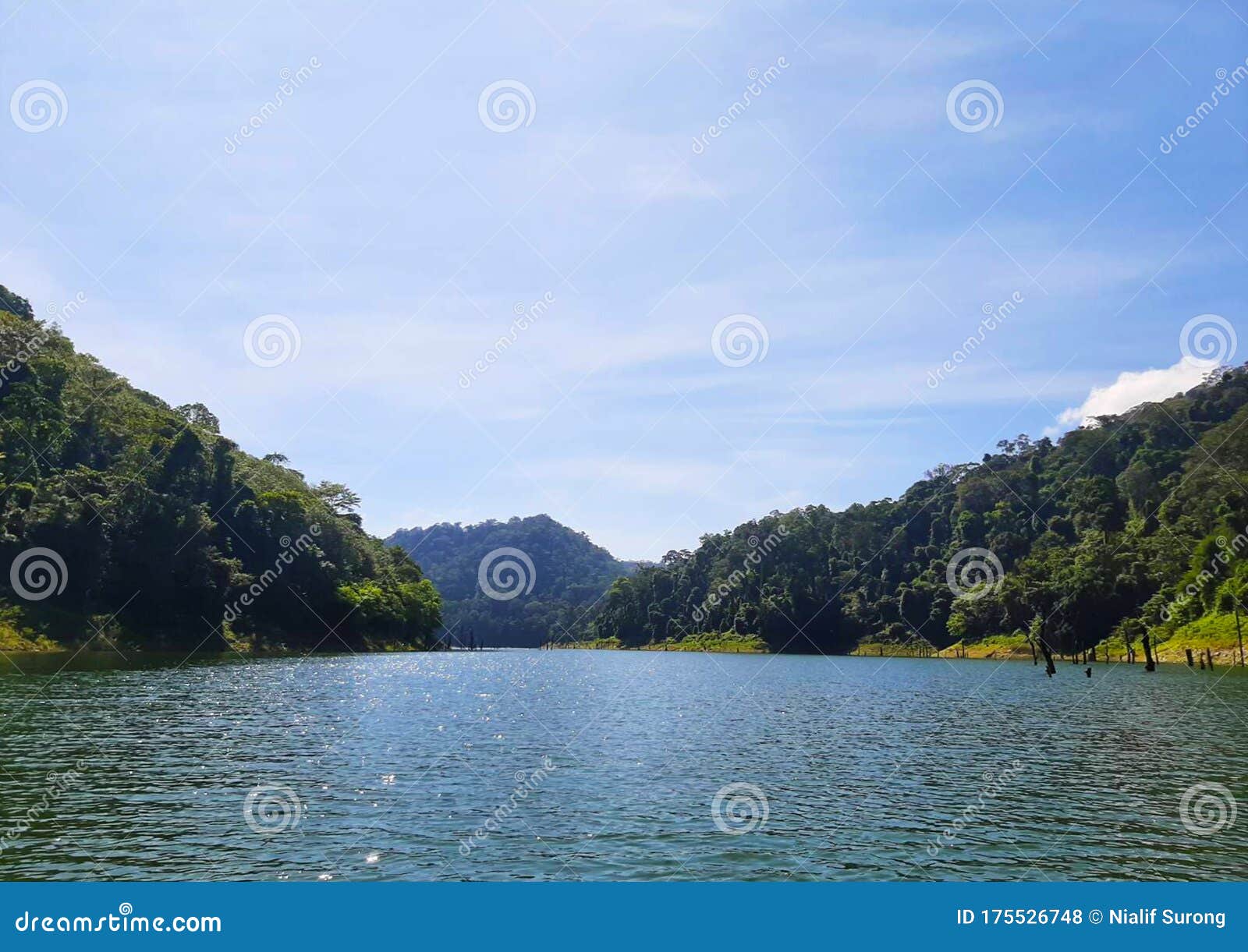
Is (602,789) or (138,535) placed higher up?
(138,535)

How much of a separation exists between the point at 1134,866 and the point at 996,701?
156 feet

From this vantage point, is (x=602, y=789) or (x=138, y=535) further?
(x=138, y=535)

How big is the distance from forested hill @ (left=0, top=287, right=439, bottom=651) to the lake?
171ft

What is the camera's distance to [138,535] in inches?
4387

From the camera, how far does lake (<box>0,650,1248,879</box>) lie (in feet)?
65.6

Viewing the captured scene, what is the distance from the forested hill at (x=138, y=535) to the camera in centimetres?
10144

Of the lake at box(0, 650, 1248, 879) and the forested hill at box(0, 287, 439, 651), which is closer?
the lake at box(0, 650, 1248, 879)

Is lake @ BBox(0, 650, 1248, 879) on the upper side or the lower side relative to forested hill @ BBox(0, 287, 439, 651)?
lower

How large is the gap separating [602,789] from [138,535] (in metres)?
104

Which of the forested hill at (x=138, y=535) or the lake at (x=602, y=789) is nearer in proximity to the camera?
the lake at (x=602, y=789)

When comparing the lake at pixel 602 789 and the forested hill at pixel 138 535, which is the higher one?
the forested hill at pixel 138 535

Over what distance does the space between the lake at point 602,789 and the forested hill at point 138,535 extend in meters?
52.2

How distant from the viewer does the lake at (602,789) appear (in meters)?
20.0

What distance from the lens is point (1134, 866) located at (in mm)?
20453
